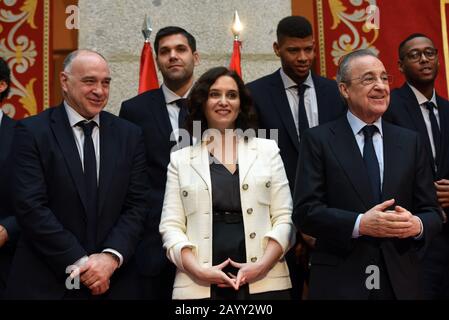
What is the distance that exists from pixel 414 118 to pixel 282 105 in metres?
0.72

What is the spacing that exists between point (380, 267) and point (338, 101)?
1.20m

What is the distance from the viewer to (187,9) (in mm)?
Result: 5016

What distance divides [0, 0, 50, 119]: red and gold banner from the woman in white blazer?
2259mm

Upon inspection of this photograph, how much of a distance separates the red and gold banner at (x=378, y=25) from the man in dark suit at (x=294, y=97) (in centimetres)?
128

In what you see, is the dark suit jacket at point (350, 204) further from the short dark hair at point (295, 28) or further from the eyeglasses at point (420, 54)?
the eyeglasses at point (420, 54)

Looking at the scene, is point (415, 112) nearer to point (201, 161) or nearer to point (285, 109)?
point (285, 109)

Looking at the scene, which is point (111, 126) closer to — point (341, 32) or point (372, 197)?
point (372, 197)

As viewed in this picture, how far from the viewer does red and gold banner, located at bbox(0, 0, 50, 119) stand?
5.20 metres

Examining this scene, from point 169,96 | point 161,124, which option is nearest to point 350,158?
point 161,124

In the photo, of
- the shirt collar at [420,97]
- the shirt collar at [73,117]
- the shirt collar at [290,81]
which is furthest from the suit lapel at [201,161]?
the shirt collar at [420,97]

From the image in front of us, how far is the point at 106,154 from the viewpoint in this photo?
10.5 ft

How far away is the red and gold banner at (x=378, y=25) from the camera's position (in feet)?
17.1

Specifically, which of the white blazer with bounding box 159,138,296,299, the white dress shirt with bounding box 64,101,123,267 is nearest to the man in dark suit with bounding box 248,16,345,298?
the white blazer with bounding box 159,138,296,299
